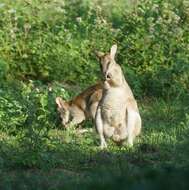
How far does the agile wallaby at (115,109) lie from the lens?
9305mm

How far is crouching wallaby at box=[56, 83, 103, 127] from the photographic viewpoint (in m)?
10.9

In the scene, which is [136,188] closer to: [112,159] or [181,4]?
[112,159]

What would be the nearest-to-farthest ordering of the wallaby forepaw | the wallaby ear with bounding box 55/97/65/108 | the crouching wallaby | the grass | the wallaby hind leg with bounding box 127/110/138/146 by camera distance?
the grass < the wallaby forepaw < the wallaby hind leg with bounding box 127/110/138/146 < the crouching wallaby < the wallaby ear with bounding box 55/97/65/108

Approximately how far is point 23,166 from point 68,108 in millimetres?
3031

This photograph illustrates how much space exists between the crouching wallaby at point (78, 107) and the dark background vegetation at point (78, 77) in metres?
0.14

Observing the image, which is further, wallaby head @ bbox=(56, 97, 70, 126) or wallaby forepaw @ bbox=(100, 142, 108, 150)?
wallaby head @ bbox=(56, 97, 70, 126)

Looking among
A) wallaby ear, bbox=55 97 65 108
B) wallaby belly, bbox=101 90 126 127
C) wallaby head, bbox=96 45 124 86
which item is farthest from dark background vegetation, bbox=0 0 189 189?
wallaby head, bbox=96 45 124 86

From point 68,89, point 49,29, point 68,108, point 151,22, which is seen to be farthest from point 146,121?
point 49,29

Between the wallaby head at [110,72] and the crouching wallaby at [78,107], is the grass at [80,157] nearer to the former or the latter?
the crouching wallaby at [78,107]

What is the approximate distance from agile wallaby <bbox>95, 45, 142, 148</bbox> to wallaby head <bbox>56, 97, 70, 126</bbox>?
1.62 meters

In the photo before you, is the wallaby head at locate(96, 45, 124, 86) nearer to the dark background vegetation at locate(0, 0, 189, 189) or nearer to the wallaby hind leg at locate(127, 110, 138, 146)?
the wallaby hind leg at locate(127, 110, 138, 146)

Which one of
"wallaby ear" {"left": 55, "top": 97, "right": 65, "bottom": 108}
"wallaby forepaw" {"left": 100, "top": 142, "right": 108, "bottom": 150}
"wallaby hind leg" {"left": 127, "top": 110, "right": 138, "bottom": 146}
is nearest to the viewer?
"wallaby forepaw" {"left": 100, "top": 142, "right": 108, "bottom": 150}

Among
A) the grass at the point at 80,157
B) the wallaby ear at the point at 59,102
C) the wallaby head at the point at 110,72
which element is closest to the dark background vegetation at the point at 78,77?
the grass at the point at 80,157

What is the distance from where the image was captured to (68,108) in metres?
11.1
